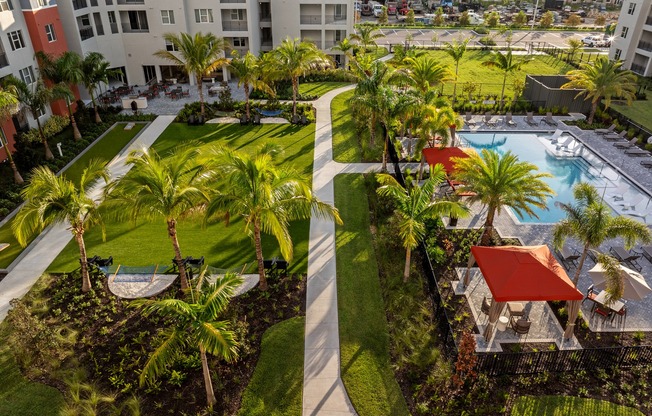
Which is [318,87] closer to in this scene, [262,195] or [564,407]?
[262,195]

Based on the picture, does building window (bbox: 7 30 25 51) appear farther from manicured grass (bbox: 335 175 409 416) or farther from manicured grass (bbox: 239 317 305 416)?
manicured grass (bbox: 239 317 305 416)

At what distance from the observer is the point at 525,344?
1495 cm

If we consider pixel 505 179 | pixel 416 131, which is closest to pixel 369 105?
pixel 416 131

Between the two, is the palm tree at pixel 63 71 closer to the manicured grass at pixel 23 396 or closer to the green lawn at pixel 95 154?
the green lawn at pixel 95 154

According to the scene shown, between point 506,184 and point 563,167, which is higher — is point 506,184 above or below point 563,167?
above

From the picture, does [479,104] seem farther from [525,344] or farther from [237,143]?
[525,344]

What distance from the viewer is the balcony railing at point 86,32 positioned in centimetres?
3556

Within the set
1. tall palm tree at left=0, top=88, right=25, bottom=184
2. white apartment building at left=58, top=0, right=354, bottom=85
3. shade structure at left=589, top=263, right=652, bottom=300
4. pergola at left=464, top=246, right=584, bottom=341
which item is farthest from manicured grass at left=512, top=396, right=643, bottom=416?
white apartment building at left=58, top=0, right=354, bottom=85

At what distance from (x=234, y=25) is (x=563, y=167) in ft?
103

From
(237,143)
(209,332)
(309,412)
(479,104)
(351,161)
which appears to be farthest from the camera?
(479,104)

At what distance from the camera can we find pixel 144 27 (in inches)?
1610

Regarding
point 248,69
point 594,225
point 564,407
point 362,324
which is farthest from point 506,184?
point 248,69

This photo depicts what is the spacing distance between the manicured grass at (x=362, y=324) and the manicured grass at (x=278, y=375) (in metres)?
1.51

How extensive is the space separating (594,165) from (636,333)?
15.7 m
